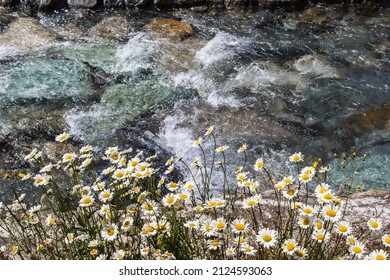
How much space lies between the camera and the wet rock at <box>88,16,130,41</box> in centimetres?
704

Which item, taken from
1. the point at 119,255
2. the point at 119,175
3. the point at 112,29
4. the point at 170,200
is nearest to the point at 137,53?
the point at 112,29

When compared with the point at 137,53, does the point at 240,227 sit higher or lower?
higher

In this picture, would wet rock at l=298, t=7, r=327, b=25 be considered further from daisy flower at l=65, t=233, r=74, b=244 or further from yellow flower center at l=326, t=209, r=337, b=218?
daisy flower at l=65, t=233, r=74, b=244

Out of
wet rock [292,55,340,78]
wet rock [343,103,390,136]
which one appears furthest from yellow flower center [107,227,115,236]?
wet rock [292,55,340,78]

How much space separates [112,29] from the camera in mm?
7250

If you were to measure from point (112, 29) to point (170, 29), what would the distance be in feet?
3.01

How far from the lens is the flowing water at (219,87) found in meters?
4.90

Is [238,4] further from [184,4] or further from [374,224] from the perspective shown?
[374,224]

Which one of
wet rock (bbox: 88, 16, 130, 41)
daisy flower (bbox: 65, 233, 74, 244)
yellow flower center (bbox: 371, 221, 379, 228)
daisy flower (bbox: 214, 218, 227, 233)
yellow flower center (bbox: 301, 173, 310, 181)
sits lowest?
wet rock (bbox: 88, 16, 130, 41)

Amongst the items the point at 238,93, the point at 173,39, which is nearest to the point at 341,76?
the point at 238,93

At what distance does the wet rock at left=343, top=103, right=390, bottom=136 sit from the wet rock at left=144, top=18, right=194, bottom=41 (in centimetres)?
291

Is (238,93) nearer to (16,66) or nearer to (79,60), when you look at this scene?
(79,60)

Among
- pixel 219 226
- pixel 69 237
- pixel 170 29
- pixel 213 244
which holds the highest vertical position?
pixel 219 226

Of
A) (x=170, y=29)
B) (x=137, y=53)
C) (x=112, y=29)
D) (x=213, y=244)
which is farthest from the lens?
(x=112, y=29)
